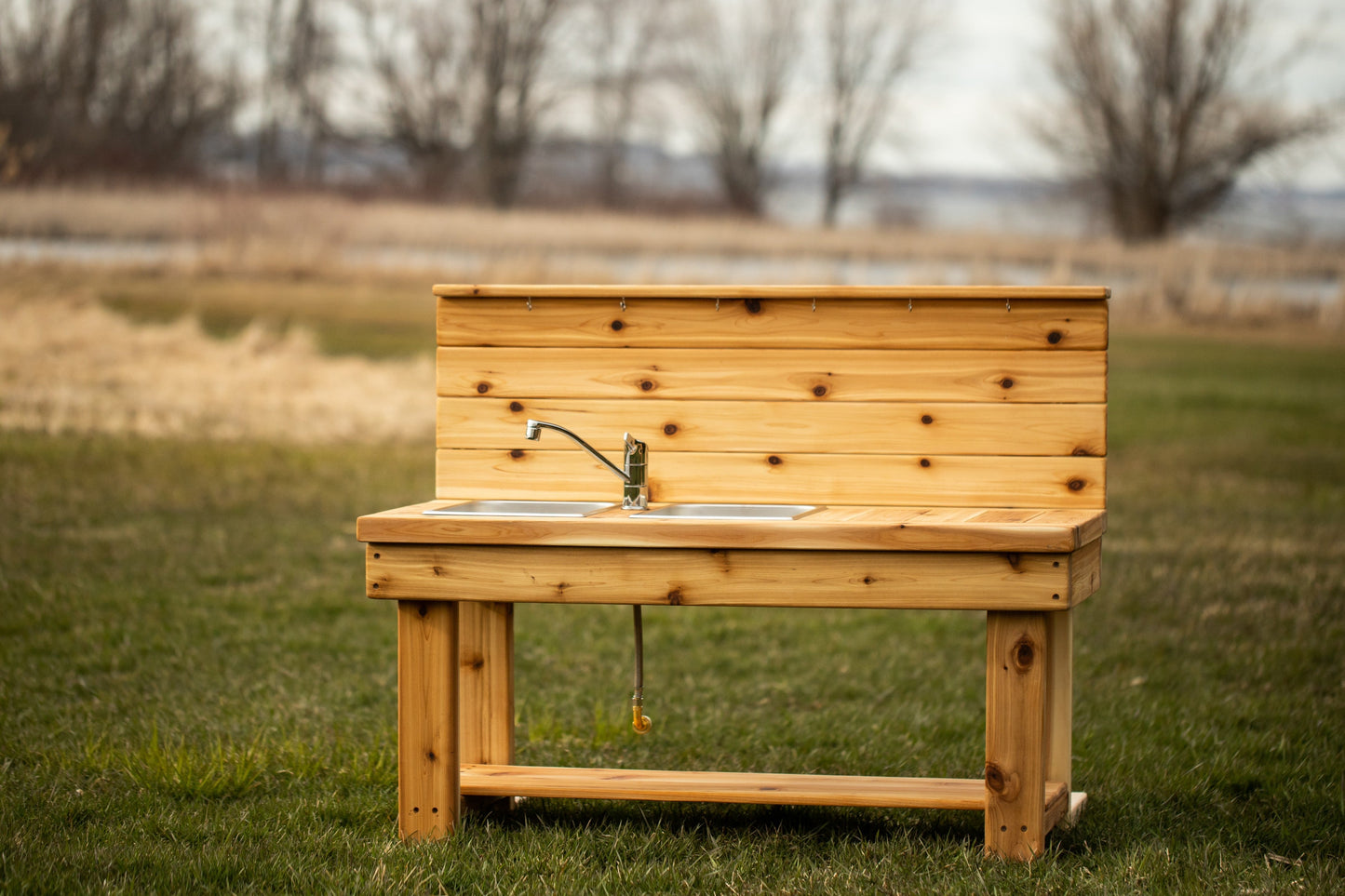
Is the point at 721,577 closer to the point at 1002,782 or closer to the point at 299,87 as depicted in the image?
the point at 1002,782

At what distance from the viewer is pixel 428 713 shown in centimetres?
326

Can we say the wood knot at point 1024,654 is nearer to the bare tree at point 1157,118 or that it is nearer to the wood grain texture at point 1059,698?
the wood grain texture at point 1059,698

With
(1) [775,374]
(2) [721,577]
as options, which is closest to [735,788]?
(2) [721,577]

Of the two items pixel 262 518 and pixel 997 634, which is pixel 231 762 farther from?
pixel 262 518

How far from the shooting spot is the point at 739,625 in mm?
6184

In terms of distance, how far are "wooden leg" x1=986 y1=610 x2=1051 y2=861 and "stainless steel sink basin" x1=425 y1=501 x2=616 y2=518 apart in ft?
3.30

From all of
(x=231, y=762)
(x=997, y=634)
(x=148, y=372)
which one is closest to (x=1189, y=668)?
(x=997, y=634)

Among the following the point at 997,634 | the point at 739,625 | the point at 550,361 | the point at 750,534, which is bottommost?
the point at 739,625

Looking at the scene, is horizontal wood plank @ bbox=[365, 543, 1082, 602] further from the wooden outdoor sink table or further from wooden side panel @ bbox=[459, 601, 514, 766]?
wooden side panel @ bbox=[459, 601, 514, 766]

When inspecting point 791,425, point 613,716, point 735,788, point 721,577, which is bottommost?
point 613,716

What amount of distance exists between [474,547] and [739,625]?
3148 mm

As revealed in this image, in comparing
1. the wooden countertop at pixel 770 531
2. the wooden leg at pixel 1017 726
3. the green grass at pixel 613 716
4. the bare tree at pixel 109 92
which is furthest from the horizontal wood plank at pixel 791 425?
the bare tree at pixel 109 92

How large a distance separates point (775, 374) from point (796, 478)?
0.27m

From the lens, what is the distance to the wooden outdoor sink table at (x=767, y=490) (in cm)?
306
